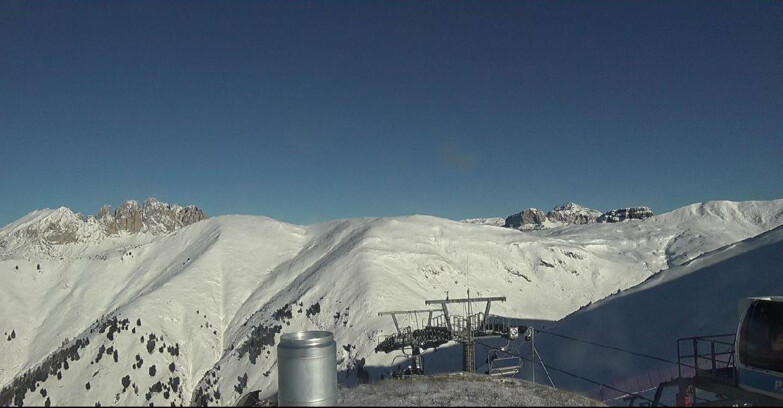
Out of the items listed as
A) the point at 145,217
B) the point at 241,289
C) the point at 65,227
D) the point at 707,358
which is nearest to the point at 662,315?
the point at 707,358

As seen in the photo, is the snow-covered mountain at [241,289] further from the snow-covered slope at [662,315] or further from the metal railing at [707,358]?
the metal railing at [707,358]

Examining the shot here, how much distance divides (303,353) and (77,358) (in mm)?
57190

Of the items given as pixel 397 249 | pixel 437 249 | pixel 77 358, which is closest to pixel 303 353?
pixel 77 358

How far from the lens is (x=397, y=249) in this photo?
74.9 meters

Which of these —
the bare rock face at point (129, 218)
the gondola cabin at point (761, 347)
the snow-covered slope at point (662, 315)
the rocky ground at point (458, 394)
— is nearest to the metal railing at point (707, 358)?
the snow-covered slope at point (662, 315)

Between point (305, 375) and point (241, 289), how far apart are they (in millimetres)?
69589

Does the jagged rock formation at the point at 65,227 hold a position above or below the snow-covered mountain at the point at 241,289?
above

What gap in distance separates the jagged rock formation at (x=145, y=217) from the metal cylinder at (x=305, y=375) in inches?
5048

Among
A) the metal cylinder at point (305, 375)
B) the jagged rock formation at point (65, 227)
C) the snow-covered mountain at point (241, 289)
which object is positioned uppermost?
the jagged rock formation at point (65, 227)

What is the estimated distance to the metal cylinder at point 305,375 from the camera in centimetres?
984

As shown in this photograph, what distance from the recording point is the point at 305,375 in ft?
32.4

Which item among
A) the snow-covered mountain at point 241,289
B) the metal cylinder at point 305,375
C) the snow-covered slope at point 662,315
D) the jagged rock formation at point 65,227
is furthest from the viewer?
the jagged rock formation at point 65,227

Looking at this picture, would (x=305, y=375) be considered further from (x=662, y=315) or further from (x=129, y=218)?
(x=129, y=218)

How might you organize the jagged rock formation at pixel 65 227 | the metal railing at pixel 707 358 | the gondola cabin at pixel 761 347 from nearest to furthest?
1. the gondola cabin at pixel 761 347
2. the metal railing at pixel 707 358
3. the jagged rock formation at pixel 65 227
